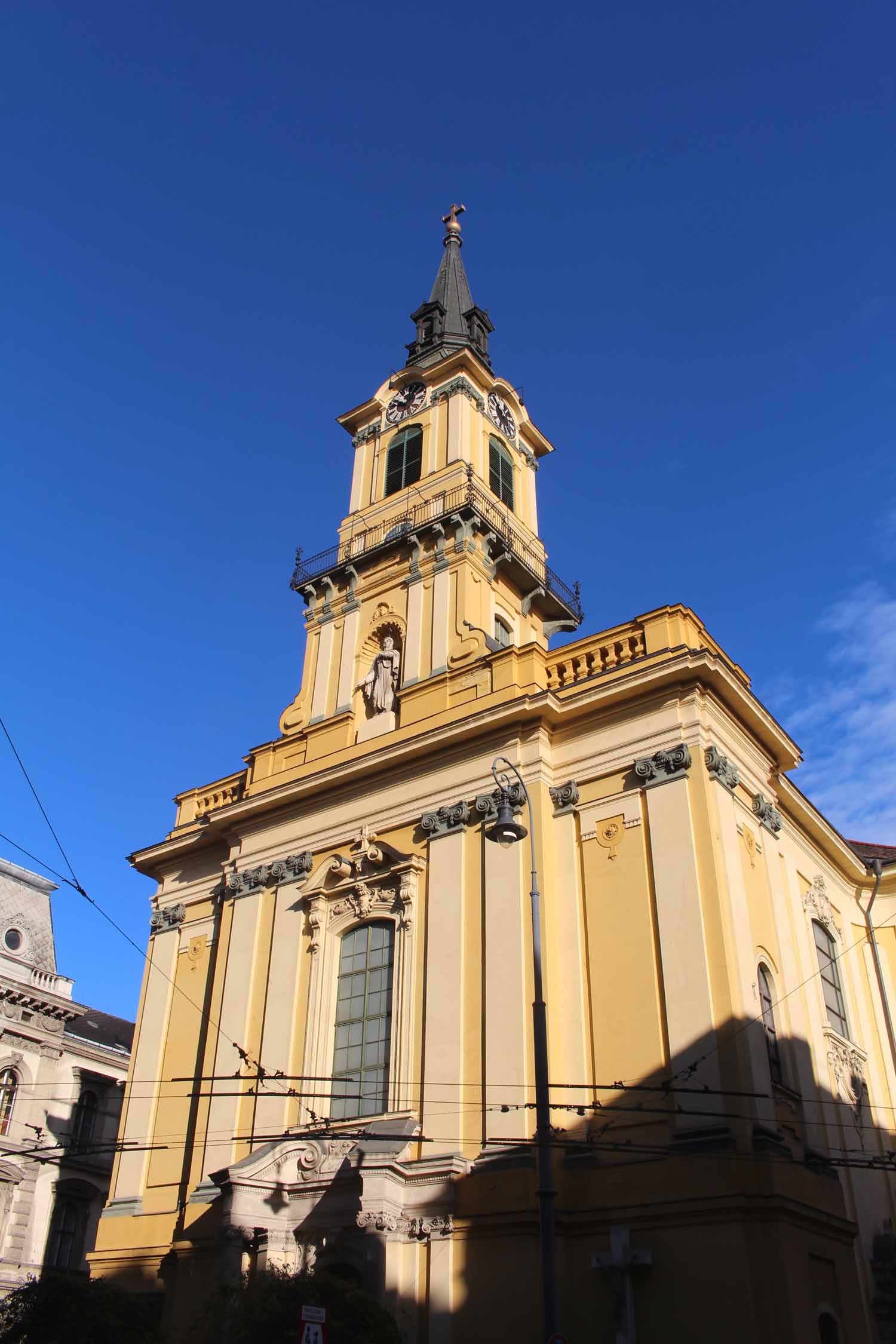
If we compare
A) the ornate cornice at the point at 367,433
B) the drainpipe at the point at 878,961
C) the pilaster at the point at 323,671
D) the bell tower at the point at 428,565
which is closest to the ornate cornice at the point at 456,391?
the bell tower at the point at 428,565

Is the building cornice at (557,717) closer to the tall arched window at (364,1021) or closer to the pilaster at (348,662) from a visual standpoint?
the pilaster at (348,662)

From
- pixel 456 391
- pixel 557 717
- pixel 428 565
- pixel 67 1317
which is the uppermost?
pixel 456 391

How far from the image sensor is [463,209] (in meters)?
43.7

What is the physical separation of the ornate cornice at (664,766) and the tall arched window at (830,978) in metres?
6.08

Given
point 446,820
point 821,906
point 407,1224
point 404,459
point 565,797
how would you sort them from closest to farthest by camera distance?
point 407,1224
point 565,797
point 446,820
point 821,906
point 404,459

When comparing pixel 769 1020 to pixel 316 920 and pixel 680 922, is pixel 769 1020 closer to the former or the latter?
pixel 680 922

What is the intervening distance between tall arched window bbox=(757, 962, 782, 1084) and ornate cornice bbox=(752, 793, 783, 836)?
3004mm

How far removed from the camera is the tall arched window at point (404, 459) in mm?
32250

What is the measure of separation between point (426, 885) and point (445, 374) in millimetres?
16194

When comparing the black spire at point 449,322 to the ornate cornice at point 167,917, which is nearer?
the ornate cornice at point 167,917

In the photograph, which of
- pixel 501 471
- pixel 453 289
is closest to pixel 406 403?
pixel 501 471

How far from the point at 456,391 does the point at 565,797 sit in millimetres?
14750

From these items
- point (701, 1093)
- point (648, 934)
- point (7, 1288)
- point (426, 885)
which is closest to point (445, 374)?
point (426, 885)

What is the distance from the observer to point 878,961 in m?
26.3
